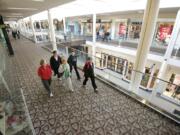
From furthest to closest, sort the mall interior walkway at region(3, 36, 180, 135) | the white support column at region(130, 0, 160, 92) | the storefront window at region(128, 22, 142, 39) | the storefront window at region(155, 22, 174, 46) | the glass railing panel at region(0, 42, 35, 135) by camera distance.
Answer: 1. the storefront window at region(128, 22, 142, 39)
2. the storefront window at region(155, 22, 174, 46)
3. the white support column at region(130, 0, 160, 92)
4. the mall interior walkway at region(3, 36, 180, 135)
5. the glass railing panel at region(0, 42, 35, 135)

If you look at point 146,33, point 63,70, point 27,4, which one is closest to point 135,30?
point 146,33

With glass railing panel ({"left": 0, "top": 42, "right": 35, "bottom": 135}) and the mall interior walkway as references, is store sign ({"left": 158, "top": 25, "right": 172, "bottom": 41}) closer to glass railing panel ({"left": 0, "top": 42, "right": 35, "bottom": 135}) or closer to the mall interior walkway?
the mall interior walkway

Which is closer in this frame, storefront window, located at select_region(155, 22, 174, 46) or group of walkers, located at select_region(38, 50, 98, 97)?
group of walkers, located at select_region(38, 50, 98, 97)

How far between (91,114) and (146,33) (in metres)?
3.34

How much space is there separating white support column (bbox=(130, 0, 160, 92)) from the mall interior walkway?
4.05ft

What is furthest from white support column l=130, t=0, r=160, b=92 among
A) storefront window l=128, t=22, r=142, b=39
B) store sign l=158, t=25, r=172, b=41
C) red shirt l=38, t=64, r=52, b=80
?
storefront window l=128, t=22, r=142, b=39

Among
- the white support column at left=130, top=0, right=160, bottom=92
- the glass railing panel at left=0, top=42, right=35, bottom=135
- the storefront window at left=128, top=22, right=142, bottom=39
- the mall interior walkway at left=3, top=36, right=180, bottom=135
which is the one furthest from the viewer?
the storefront window at left=128, top=22, right=142, bottom=39

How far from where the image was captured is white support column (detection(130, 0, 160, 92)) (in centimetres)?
375

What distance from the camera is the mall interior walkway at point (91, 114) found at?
2.98m

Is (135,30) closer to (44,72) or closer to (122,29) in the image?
(122,29)

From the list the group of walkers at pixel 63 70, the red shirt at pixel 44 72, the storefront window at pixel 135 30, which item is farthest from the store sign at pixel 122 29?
the red shirt at pixel 44 72

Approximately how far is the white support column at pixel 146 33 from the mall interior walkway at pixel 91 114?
1.23 metres

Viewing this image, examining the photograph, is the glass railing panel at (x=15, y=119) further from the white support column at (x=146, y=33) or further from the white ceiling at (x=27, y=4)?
the white ceiling at (x=27, y=4)

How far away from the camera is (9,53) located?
34.2 feet
